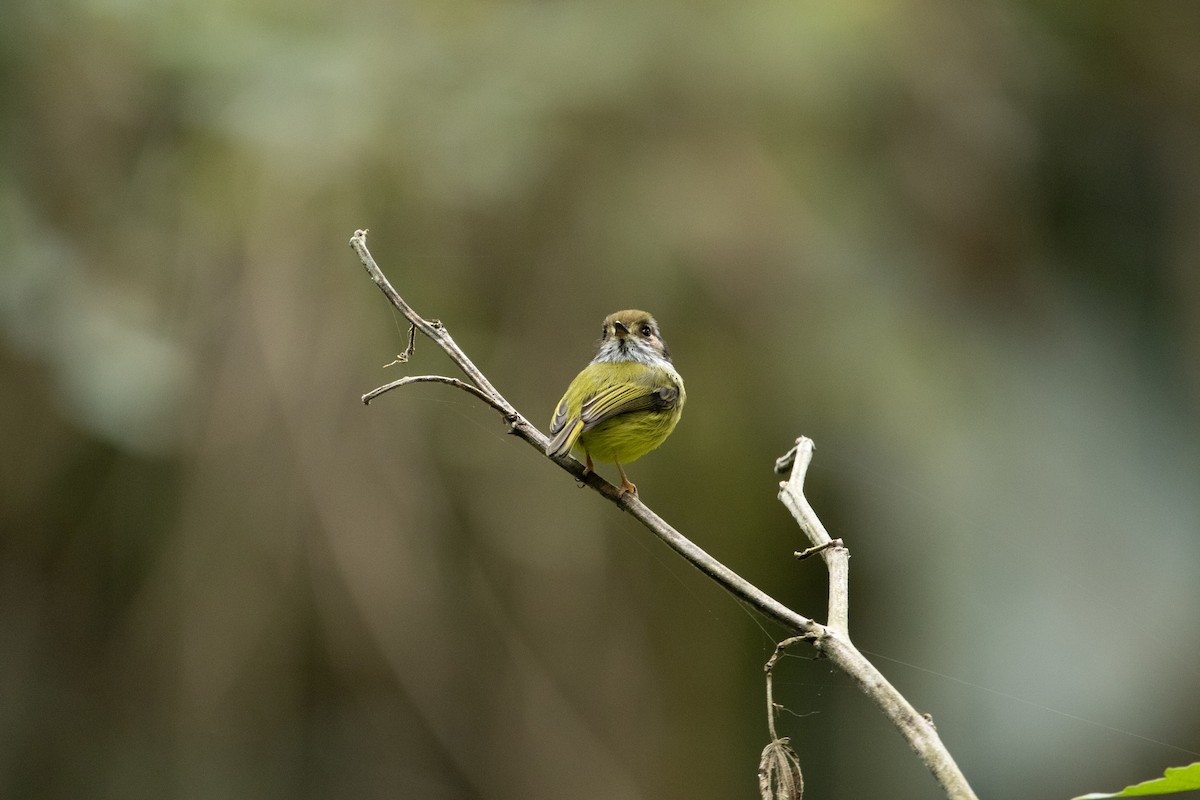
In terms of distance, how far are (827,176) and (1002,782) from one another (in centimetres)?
273

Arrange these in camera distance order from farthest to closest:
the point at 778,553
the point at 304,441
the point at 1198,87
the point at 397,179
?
the point at 778,553 → the point at 1198,87 → the point at 397,179 → the point at 304,441

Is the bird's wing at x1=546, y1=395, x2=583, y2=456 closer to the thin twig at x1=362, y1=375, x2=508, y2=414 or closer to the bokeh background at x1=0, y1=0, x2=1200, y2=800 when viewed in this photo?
the thin twig at x1=362, y1=375, x2=508, y2=414

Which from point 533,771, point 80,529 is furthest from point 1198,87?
point 80,529

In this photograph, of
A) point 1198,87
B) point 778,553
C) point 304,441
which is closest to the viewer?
point 304,441

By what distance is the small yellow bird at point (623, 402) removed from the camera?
2717 millimetres

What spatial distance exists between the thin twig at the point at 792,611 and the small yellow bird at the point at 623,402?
0.50 m

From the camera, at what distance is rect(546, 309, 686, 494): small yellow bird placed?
2.72 meters

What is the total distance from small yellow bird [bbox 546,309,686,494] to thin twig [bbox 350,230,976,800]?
50 centimetres

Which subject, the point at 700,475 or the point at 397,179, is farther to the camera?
the point at 700,475

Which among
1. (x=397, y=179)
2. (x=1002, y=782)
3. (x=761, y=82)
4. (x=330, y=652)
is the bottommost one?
(x=1002, y=782)

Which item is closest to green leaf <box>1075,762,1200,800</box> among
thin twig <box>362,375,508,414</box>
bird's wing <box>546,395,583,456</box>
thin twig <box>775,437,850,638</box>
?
thin twig <box>775,437,850,638</box>

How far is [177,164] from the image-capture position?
14.4 ft

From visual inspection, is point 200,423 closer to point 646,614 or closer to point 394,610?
point 394,610

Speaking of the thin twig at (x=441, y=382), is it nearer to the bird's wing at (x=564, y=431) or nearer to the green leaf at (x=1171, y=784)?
the bird's wing at (x=564, y=431)
